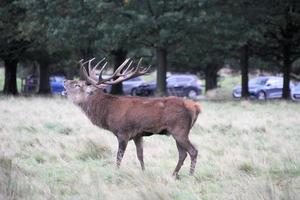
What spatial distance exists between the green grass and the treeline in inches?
394

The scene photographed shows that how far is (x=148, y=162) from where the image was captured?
1039cm

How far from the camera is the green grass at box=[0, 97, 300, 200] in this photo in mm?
7340

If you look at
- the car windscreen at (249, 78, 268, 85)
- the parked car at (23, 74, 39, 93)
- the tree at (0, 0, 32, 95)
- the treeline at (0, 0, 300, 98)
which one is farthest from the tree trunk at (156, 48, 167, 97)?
the parked car at (23, 74, 39, 93)

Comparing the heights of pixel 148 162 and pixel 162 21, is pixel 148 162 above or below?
below

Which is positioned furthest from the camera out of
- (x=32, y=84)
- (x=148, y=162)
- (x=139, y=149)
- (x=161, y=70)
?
A: (x=32, y=84)

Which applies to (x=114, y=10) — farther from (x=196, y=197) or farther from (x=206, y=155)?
(x=196, y=197)

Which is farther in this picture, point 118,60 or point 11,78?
point 11,78

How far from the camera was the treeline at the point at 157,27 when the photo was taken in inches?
1072

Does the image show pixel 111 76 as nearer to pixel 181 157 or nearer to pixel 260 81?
pixel 181 157

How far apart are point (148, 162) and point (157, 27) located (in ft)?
57.3

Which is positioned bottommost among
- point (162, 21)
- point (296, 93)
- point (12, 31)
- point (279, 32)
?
point (296, 93)

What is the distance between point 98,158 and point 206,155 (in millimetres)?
1853

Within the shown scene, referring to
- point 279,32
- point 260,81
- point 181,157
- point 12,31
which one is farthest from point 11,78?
point 181,157

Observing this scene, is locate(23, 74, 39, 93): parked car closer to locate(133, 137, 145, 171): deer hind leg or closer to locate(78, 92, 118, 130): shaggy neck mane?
locate(78, 92, 118, 130): shaggy neck mane
